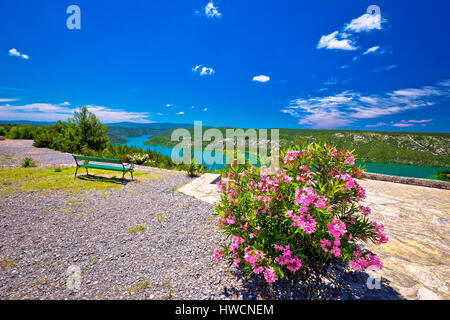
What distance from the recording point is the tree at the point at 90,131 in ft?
58.8

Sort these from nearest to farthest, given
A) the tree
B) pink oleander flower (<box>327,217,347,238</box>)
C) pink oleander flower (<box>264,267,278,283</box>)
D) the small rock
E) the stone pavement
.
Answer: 1. pink oleander flower (<box>327,217,347,238</box>)
2. pink oleander flower (<box>264,267,278,283</box>)
3. the small rock
4. the stone pavement
5. the tree

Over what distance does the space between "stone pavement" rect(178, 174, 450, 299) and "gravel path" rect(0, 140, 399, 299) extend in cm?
54

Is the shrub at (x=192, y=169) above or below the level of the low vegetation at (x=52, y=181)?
above

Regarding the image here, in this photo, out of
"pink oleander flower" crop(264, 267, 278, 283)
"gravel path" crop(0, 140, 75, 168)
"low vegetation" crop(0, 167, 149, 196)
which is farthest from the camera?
"gravel path" crop(0, 140, 75, 168)

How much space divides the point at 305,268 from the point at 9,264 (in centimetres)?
506

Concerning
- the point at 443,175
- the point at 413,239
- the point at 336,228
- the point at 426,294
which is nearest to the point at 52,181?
the point at 336,228

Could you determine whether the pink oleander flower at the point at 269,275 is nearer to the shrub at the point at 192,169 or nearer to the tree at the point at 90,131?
the shrub at the point at 192,169

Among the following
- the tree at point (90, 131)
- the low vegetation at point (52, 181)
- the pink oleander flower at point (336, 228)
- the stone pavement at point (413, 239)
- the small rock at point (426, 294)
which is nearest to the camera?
the pink oleander flower at point (336, 228)

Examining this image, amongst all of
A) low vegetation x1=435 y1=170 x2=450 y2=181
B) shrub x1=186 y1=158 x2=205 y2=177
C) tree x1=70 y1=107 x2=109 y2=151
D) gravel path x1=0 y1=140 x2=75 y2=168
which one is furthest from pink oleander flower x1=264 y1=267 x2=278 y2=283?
tree x1=70 y1=107 x2=109 y2=151

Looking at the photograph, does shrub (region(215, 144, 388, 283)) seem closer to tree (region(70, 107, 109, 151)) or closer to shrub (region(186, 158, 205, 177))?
shrub (region(186, 158, 205, 177))

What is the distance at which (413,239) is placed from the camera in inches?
160

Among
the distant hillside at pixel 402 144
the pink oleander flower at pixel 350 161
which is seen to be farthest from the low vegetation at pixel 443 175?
the distant hillside at pixel 402 144

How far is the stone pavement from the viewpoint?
278 cm

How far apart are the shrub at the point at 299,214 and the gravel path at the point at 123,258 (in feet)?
1.87
